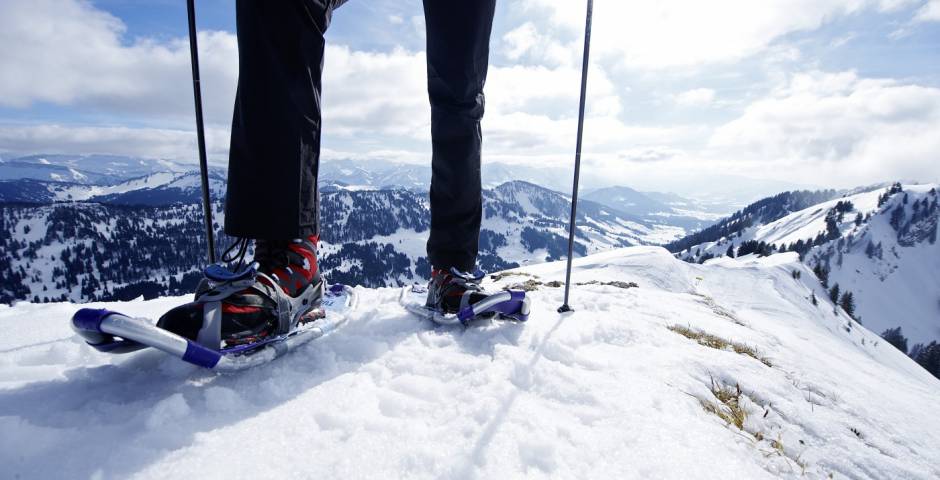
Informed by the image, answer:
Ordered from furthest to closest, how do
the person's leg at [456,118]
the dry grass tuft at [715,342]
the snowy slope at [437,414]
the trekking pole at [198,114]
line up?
the dry grass tuft at [715,342]
the trekking pole at [198,114]
the person's leg at [456,118]
the snowy slope at [437,414]

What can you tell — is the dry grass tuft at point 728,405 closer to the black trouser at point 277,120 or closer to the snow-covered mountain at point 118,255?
the black trouser at point 277,120

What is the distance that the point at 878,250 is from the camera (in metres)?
142

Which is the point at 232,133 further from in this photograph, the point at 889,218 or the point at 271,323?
the point at 889,218

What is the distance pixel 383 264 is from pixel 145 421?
519 ft

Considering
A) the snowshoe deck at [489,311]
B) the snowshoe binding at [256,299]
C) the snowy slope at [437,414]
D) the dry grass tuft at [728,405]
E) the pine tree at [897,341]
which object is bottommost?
the pine tree at [897,341]

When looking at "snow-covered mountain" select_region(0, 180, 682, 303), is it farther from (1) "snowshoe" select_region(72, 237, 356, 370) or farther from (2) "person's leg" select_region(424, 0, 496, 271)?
(1) "snowshoe" select_region(72, 237, 356, 370)

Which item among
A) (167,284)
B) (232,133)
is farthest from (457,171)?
(167,284)

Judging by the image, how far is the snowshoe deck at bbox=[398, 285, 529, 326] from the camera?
253cm

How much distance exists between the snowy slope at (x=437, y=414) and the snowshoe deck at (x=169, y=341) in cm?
7

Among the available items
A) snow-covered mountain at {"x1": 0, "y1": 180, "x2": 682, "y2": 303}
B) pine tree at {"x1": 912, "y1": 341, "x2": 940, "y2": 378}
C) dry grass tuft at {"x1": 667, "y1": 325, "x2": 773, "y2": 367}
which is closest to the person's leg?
dry grass tuft at {"x1": 667, "y1": 325, "x2": 773, "y2": 367}

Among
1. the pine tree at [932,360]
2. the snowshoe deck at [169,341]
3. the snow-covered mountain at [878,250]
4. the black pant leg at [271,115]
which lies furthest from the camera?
the snow-covered mountain at [878,250]

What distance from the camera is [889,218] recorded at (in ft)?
498

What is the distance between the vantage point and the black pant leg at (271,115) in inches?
74.8

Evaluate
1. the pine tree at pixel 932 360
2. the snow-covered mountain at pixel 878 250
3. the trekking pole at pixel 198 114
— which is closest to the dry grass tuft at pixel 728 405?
the trekking pole at pixel 198 114
